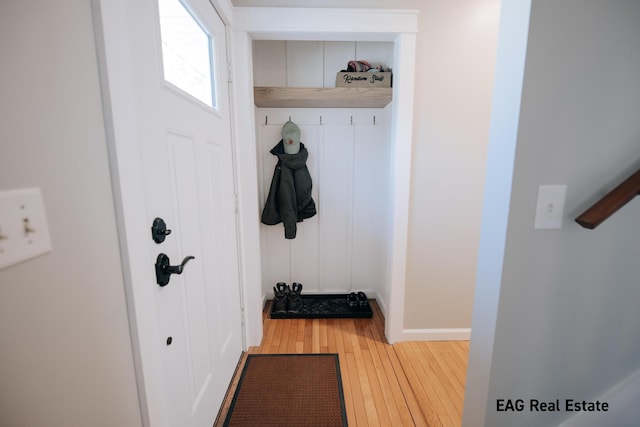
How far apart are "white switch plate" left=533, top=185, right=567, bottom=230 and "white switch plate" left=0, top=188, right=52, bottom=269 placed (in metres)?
1.18

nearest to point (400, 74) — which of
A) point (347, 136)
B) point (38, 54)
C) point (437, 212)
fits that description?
point (347, 136)

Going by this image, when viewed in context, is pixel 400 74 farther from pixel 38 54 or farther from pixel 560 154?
pixel 38 54

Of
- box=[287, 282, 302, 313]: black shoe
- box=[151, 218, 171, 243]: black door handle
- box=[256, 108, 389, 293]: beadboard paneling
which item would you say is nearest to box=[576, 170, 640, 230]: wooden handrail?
box=[151, 218, 171, 243]: black door handle

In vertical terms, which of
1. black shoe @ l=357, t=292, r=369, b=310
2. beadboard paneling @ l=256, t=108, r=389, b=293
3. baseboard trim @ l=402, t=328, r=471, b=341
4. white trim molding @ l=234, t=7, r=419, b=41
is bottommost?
baseboard trim @ l=402, t=328, r=471, b=341

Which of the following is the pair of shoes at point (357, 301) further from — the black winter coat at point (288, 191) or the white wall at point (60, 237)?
the white wall at point (60, 237)

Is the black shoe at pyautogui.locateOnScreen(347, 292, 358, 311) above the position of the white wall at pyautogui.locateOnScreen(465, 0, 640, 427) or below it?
below

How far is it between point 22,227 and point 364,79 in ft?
6.77

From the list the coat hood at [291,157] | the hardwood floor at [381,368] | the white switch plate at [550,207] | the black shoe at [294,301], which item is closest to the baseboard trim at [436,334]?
the hardwood floor at [381,368]

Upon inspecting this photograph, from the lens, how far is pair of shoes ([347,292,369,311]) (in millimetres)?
2332

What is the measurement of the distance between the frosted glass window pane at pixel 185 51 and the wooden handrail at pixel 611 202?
1.41 m

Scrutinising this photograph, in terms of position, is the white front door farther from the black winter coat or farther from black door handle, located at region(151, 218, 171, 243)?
the black winter coat

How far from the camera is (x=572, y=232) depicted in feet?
2.61

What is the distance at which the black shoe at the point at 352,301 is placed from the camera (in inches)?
91.7

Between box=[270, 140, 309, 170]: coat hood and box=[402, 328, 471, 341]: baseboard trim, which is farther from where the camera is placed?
box=[270, 140, 309, 170]: coat hood
